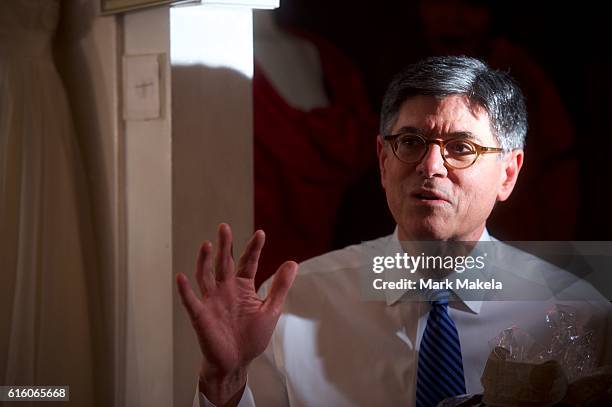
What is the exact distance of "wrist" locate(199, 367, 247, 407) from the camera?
1.66m

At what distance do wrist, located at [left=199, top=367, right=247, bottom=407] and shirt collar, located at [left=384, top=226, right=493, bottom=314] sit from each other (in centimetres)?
35

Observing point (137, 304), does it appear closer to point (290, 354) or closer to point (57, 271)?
point (57, 271)

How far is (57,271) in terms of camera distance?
6.88ft

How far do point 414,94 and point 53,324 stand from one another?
103cm

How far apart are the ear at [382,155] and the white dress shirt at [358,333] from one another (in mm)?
133

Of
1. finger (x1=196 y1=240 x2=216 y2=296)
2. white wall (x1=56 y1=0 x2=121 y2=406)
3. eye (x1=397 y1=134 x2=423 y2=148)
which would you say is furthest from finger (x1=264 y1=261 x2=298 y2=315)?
white wall (x1=56 y1=0 x2=121 y2=406)

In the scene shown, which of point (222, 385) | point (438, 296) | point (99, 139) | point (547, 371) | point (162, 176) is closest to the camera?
point (547, 371)

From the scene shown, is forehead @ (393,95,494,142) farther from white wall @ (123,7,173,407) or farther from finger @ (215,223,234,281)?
white wall @ (123,7,173,407)

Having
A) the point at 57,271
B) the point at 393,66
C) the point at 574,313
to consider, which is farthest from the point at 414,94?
the point at 57,271

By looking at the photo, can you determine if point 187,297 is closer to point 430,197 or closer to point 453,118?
point 430,197

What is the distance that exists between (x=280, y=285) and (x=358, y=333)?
0.27m

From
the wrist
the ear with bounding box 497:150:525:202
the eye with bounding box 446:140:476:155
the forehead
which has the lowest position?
the wrist

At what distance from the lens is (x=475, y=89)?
66.9 inches

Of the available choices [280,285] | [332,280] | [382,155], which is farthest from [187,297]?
[382,155]
